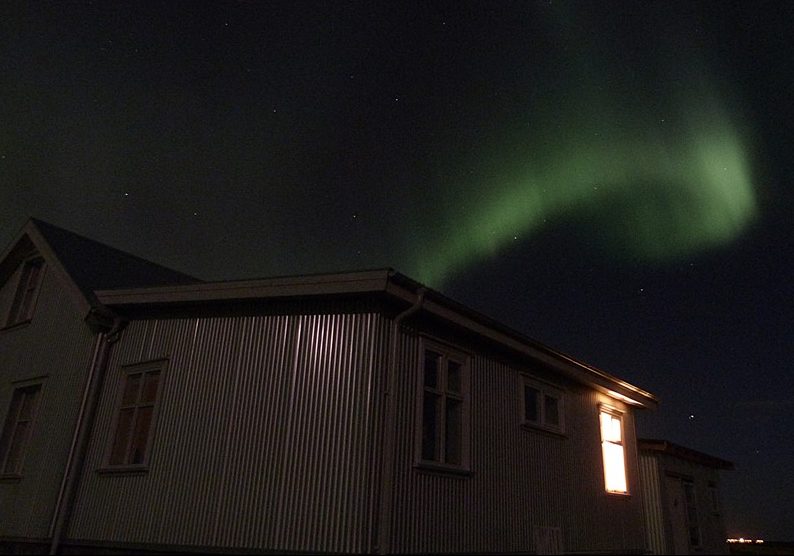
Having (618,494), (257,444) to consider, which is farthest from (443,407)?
(618,494)

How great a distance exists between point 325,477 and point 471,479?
9.61 ft

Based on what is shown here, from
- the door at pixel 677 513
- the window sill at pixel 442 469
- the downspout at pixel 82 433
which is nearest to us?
the window sill at pixel 442 469

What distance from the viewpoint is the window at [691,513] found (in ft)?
62.1

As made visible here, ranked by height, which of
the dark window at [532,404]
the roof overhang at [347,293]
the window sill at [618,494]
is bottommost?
the window sill at [618,494]

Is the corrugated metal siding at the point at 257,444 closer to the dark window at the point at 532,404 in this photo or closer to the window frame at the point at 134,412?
the window frame at the point at 134,412

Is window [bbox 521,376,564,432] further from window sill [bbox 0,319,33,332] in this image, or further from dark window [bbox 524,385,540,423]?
window sill [bbox 0,319,33,332]

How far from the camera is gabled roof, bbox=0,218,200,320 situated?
13914 mm

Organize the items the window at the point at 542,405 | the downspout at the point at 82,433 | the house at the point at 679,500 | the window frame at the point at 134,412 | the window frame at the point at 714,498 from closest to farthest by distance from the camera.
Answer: the window frame at the point at 134,412 < the downspout at the point at 82,433 < the window at the point at 542,405 < the house at the point at 679,500 < the window frame at the point at 714,498

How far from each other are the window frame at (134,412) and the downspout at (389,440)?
13.5 feet

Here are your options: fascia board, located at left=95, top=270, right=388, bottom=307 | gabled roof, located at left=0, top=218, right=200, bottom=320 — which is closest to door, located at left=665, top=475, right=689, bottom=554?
fascia board, located at left=95, top=270, right=388, bottom=307

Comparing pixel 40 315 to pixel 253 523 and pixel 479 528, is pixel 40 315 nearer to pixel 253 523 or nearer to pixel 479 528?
pixel 253 523

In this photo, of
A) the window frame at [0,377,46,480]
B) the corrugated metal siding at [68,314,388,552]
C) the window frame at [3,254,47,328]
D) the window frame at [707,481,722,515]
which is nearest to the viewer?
the corrugated metal siding at [68,314,388,552]

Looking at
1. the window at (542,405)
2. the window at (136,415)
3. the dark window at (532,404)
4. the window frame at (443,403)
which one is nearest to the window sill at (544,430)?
the window at (542,405)

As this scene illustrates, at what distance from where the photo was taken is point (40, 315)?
14.8m
